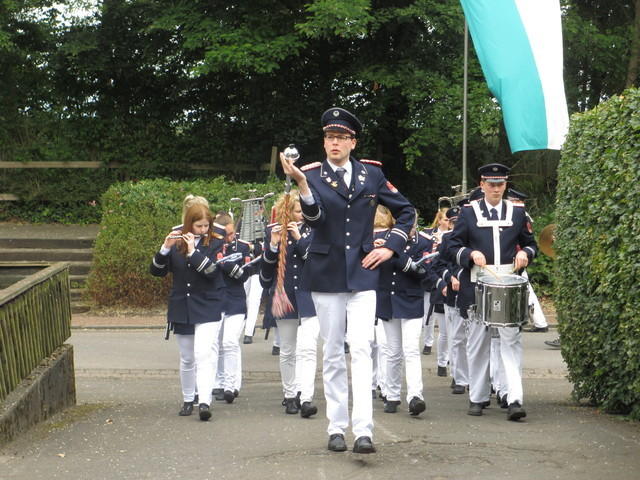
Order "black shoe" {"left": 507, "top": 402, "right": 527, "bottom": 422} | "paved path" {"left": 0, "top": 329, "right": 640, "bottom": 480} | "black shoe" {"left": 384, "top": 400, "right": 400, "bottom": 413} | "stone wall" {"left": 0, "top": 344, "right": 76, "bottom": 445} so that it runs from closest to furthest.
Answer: "paved path" {"left": 0, "top": 329, "right": 640, "bottom": 480} < "stone wall" {"left": 0, "top": 344, "right": 76, "bottom": 445} < "black shoe" {"left": 507, "top": 402, "right": 527, "bottom": 422} < "black shoe" {"left": 384, "top": 400, "right": 400, "bottom": 413}

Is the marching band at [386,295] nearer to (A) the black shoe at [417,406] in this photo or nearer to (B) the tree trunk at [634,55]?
(A) the black shoe at [417,406]

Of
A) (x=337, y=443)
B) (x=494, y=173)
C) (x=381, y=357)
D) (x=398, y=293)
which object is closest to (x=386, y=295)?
(x=398, y=293)

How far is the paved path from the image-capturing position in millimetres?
6797

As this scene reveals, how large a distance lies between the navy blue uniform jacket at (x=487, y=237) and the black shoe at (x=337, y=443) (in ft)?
8.12

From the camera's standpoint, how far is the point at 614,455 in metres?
7.18

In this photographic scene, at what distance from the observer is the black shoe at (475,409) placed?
9295 mm

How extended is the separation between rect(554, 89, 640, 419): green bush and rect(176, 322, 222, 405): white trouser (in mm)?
3087

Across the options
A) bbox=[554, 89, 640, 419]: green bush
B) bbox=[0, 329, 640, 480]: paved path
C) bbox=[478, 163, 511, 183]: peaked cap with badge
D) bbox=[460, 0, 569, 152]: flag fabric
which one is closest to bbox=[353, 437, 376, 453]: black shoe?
bbox=[0, 329, 640, 480]: paved path

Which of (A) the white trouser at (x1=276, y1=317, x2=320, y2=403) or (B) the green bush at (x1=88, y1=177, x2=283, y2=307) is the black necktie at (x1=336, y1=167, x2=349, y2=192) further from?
(B) the green bush at (x1=88, y1=177, x2=283, y2=307)

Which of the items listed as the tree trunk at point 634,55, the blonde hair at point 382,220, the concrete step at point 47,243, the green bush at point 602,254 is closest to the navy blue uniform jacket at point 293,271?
the blonde hair at point 382,220

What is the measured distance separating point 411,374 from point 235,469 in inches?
115

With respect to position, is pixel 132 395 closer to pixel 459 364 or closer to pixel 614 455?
pixel 459 364

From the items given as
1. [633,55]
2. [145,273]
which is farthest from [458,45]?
[145,273]

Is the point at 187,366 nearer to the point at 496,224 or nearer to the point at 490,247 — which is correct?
the point at 490,247
